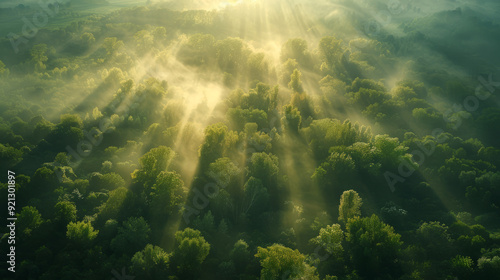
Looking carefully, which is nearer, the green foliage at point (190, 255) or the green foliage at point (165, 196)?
the green foliage at point (190, 255)

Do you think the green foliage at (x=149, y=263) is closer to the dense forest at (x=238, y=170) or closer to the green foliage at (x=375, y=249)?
the dense forest at (x=238, y=170)

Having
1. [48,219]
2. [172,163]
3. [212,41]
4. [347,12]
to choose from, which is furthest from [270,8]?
[48,219]

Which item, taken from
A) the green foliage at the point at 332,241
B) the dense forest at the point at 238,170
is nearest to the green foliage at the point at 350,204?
the dense forest at the point at 238,170

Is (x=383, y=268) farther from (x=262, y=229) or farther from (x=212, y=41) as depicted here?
(x=212, y=41)

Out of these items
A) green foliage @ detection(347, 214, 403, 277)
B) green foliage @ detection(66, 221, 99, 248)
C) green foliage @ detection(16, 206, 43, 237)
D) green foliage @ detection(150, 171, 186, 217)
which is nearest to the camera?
green foliage @ detection(66, 221, 99, 248)

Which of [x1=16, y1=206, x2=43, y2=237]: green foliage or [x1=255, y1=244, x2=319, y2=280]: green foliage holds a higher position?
[x1=16, y1=206, x2=43, y2=237]: green foliage

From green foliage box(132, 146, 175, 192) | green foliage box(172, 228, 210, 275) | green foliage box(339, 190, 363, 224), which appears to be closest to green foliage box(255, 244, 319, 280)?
green foliage box(172, 228, 210, 275)

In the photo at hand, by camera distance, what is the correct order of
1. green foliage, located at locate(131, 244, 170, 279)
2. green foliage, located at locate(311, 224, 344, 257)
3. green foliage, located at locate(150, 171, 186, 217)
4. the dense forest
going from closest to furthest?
green foliage, located at locate(131, 244, 170, 279) → the dense forest → green foliage, located at locate(311, 224, 344, 257) → green foliage, located at locate(150, 171, 186, 217)

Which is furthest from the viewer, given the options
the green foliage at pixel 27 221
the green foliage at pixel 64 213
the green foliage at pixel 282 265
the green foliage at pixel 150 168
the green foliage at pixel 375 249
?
the green foliage at pixel 150 168

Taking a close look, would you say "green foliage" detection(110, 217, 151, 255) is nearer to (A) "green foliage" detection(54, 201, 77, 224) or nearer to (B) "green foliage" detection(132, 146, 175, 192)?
(A) "green foliage" detection(54, 201, 77, 224)
